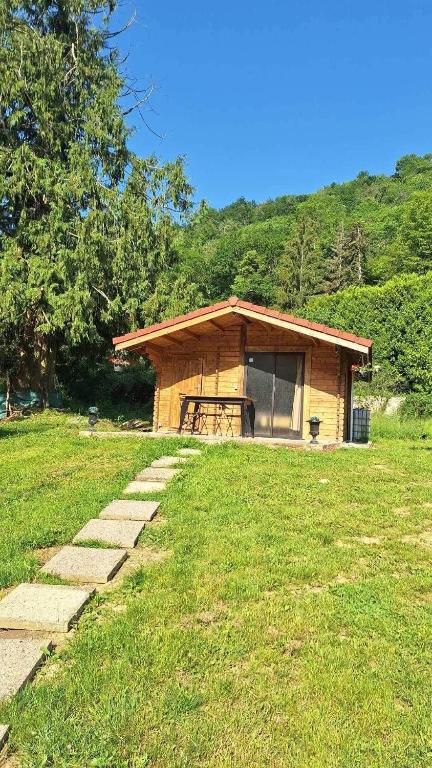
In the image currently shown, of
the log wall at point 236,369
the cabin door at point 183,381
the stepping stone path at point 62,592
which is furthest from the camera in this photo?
the cabin door at point 183,381

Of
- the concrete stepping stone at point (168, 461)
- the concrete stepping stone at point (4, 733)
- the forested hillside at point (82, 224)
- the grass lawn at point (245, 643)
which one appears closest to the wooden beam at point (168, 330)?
the forested hillside at point (82, 224)

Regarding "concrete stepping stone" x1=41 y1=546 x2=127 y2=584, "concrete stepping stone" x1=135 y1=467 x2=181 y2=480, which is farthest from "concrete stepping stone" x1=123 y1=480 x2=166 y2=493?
"concrete stepping stone" x1=41 y1=546 x2=127 y2=584

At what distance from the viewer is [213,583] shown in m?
3.84

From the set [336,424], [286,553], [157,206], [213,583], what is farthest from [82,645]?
[157,206]

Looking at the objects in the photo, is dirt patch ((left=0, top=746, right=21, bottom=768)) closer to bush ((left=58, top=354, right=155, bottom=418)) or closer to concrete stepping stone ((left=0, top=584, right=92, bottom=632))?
concrete stepping stone ((left=0, top=584, right=92, bottom=632))

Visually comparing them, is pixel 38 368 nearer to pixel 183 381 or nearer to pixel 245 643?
pixel 183 381

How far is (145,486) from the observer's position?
6.82 meters

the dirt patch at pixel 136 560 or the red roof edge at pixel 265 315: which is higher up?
the red roof edge at pixel 265 315

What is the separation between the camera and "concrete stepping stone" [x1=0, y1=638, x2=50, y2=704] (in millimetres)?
2557

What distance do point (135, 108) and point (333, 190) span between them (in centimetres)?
5801

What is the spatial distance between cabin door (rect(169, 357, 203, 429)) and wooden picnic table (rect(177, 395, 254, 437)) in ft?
1.23

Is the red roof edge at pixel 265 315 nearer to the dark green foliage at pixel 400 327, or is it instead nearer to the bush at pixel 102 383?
the bush at pixel 102 383

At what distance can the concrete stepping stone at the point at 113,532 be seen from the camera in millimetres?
4710

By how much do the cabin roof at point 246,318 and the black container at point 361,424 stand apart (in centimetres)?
405
